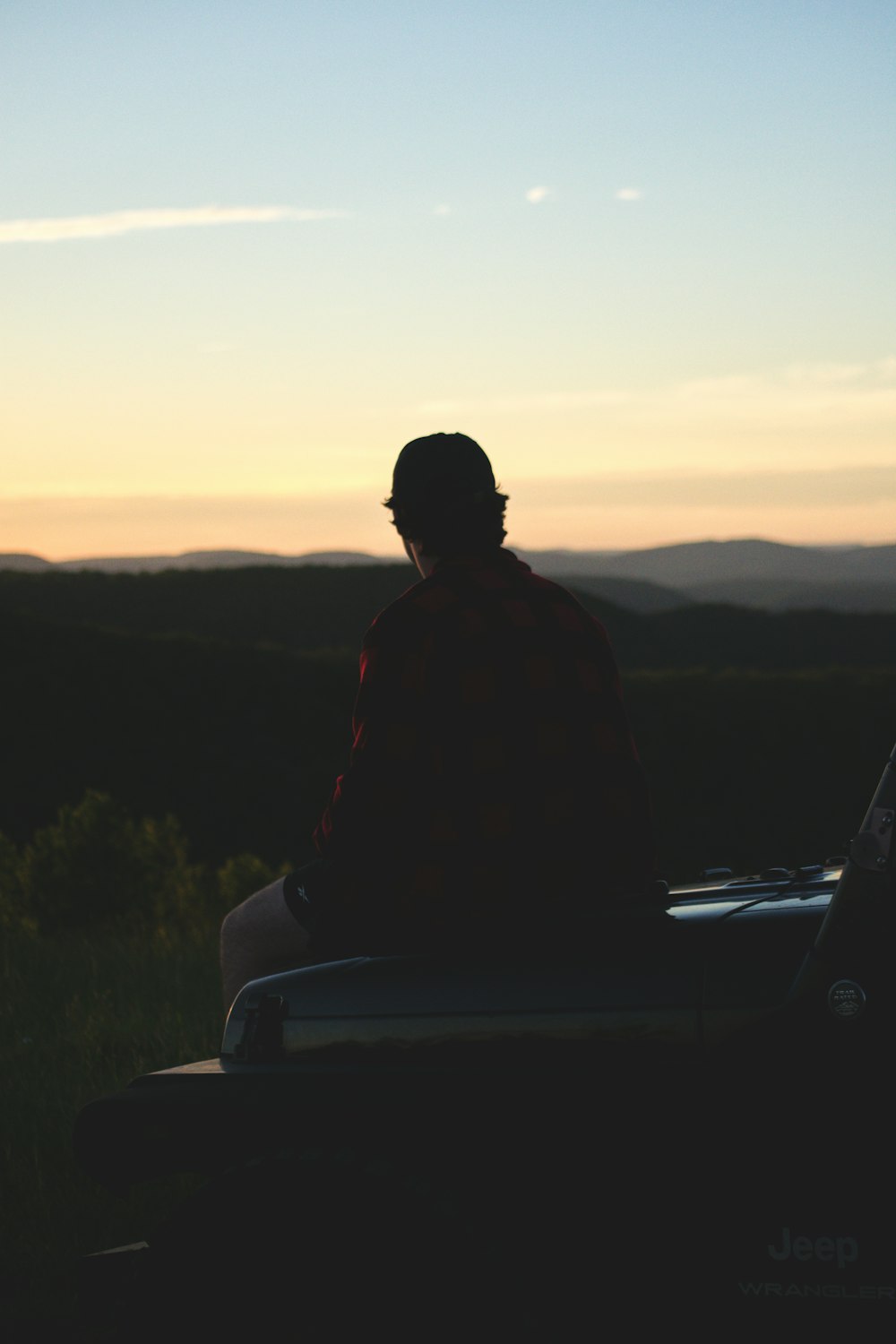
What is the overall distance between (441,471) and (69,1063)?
11.8 feet

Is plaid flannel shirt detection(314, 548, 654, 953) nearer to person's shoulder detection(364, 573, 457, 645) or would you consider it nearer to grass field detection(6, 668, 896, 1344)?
person's shoulder detection(364, 573, 457, 645)

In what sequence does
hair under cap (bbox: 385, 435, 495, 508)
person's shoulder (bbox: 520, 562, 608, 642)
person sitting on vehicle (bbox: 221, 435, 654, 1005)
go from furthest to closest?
hair under cap (bbox: 385, 435, 495, 508) → person's shoulder (bbox: 520, 562, 608, 642) → person sitting on vehicle (bbox: 221, 435, 654, 1005)

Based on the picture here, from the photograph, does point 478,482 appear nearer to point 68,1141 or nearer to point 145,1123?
point 145,1123

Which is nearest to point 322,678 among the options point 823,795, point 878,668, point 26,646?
point 26,646

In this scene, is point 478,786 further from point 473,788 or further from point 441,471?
point 441,471

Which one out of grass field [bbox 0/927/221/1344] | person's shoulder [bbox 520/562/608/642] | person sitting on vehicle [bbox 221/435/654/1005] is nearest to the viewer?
person sitting on vehicle [bbox 221/435/654/1005]

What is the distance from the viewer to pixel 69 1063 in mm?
5441

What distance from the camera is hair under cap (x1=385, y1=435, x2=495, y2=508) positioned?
281cm

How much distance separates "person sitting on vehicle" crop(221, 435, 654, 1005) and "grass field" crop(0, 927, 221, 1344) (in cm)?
182

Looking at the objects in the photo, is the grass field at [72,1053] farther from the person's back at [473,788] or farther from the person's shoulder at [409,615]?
the person's shoulder at [409,615]

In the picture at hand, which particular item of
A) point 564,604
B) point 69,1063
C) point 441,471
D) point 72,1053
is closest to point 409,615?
point 564,604

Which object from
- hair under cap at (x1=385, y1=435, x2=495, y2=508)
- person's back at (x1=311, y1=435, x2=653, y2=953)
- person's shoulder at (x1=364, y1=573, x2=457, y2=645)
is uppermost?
hair under cap at (x1=385, y1=435, x2=495, y2=508)

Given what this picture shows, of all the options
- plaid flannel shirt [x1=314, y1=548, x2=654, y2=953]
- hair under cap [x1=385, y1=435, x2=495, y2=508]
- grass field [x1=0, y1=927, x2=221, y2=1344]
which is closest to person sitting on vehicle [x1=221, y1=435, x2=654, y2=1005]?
plaid flannel shirt [x1=314, y1=548, x2=654, y2=953]

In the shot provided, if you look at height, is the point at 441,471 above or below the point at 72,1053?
above
